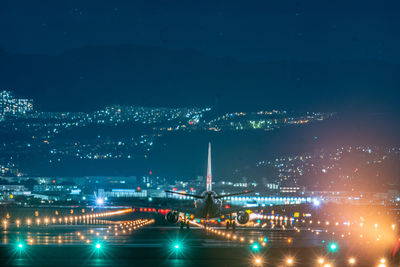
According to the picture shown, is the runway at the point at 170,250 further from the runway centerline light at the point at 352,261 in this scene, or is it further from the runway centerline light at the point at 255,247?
the runway centerline light at the point at 352,261

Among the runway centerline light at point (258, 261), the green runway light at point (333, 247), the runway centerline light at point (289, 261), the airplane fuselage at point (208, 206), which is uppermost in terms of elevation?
the airplane fuselage at point (208, 206)

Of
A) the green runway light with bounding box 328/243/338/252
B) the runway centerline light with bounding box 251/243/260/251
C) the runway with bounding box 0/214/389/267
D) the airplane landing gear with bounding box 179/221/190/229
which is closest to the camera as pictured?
the runway with bounding box 0/214/389/267

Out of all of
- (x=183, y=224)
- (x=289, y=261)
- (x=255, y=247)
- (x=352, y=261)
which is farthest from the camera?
(x=183, y=224)

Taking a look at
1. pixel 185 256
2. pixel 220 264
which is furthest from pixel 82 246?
pixel 220 264

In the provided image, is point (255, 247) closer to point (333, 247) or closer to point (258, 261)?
point (333, 247)

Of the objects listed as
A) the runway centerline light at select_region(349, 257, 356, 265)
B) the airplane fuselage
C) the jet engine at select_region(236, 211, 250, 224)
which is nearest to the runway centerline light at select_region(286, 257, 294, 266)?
the runway centerline light at select_region(349, 257, 356, 265)

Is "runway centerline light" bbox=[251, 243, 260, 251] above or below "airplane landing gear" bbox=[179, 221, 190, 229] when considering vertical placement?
below

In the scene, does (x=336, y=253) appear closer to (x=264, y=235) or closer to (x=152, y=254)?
(x=152, y=254)

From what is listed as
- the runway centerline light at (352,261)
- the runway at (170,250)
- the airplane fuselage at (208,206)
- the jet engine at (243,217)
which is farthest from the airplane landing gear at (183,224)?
the runway centerline light at (352,261)

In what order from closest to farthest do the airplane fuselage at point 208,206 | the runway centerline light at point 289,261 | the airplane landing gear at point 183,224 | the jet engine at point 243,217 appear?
the runway centerline light at point 289,261
the airplane fuselage at point 208,206
the airplane landing gear at point 183,224
the jet engine at point 243,217

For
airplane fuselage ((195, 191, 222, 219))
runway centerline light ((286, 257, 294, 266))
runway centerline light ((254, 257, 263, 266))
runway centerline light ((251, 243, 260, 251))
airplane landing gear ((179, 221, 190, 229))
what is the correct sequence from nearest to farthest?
runway centerline light ((254, 257, 263, 266)) → runway centerline light ((286, 257, 294, 266)) → runway centerline light ((251, 243, 260, 251)) → airplane fuselage ((195, 191, 222, 219)) → airplane landing gear ((179, 221, 190, 229))

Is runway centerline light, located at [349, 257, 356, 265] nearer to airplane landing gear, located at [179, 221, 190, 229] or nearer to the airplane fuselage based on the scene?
the airplane fuselage

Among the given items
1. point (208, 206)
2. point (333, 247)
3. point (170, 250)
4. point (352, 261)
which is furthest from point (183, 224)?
point (352, 261)

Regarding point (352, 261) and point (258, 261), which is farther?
point (258, 261)
